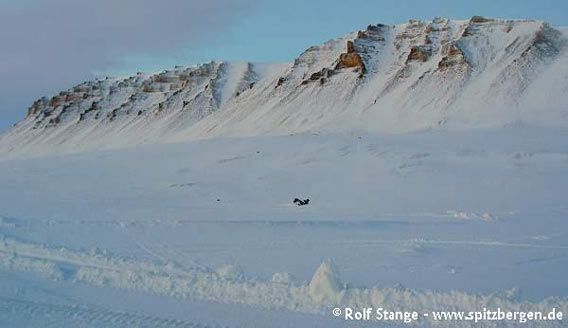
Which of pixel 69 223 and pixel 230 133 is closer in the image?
pixel 69 223

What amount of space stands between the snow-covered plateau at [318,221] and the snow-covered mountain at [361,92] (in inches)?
18.4

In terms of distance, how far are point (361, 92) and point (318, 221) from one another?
48446 millimetres

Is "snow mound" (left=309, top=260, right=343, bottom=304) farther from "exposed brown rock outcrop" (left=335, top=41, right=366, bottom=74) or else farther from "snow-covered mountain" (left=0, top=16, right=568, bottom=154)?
"exposed brown rock outcrop" (left=335, top=41, right=366, bottom=74)

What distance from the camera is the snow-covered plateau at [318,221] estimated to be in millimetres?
6953

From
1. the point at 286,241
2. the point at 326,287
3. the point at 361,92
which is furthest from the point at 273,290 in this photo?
the point at 361,92

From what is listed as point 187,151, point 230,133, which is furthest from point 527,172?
point 230,133

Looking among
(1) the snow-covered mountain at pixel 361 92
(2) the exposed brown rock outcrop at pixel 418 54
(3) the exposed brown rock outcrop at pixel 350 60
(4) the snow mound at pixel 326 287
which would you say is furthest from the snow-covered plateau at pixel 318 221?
(3) the exposed brown rock outcrop at pixel 350 60

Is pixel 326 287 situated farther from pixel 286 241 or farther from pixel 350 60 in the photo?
pixel 350 60

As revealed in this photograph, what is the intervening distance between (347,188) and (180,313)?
13278 mm

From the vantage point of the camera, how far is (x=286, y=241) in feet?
36.2

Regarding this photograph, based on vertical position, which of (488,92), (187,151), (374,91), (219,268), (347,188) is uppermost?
(374,91)

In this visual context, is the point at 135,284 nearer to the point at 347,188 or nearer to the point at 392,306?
the point at 392,306

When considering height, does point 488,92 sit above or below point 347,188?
above

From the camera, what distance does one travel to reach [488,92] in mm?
48438
